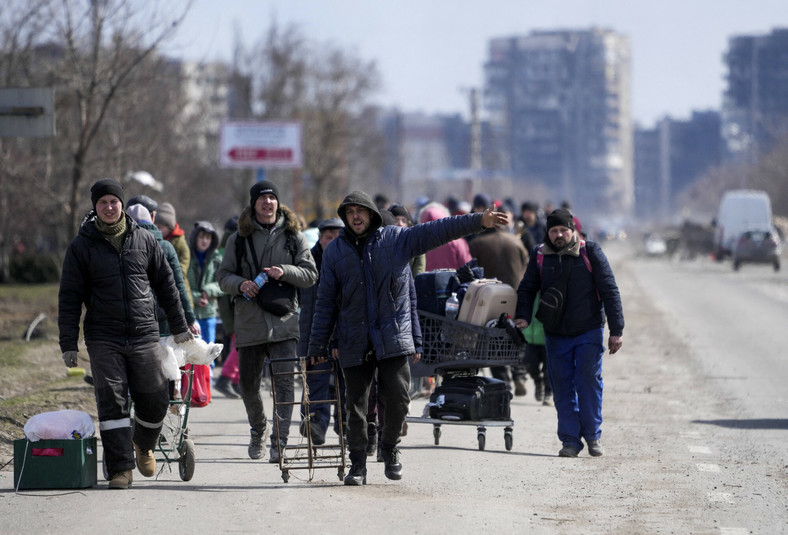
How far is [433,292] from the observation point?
1016 centimetres

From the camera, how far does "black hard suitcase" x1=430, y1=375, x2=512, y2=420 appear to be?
1003 cm

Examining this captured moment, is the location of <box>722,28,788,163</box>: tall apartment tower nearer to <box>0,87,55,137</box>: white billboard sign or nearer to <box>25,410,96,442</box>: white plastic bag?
<box>0,87,55,137</box>: white billboard sign

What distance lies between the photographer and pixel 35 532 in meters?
7.12

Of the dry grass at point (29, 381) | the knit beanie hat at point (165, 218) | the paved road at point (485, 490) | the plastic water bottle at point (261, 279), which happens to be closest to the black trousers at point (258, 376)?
the paved road at point (485, 490)

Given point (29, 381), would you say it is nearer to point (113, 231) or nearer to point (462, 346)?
point (462, 346)

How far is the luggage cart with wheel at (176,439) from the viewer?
8742 millimetres

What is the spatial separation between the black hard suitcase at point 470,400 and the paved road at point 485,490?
11.6 inches

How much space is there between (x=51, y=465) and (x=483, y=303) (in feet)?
10.5

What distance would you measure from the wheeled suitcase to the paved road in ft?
3.40

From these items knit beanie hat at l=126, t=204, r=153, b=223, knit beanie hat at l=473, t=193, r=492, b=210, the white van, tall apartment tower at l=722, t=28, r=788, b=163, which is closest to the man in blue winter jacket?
knit beanie hat at l=126, t=204, r=153, b=223

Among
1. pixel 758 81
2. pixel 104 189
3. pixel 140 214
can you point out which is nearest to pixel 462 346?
pixel 140 214

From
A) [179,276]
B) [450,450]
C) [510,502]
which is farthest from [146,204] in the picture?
[510,502]

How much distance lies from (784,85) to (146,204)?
643 feet

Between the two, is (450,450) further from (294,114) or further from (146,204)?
(294,114)
